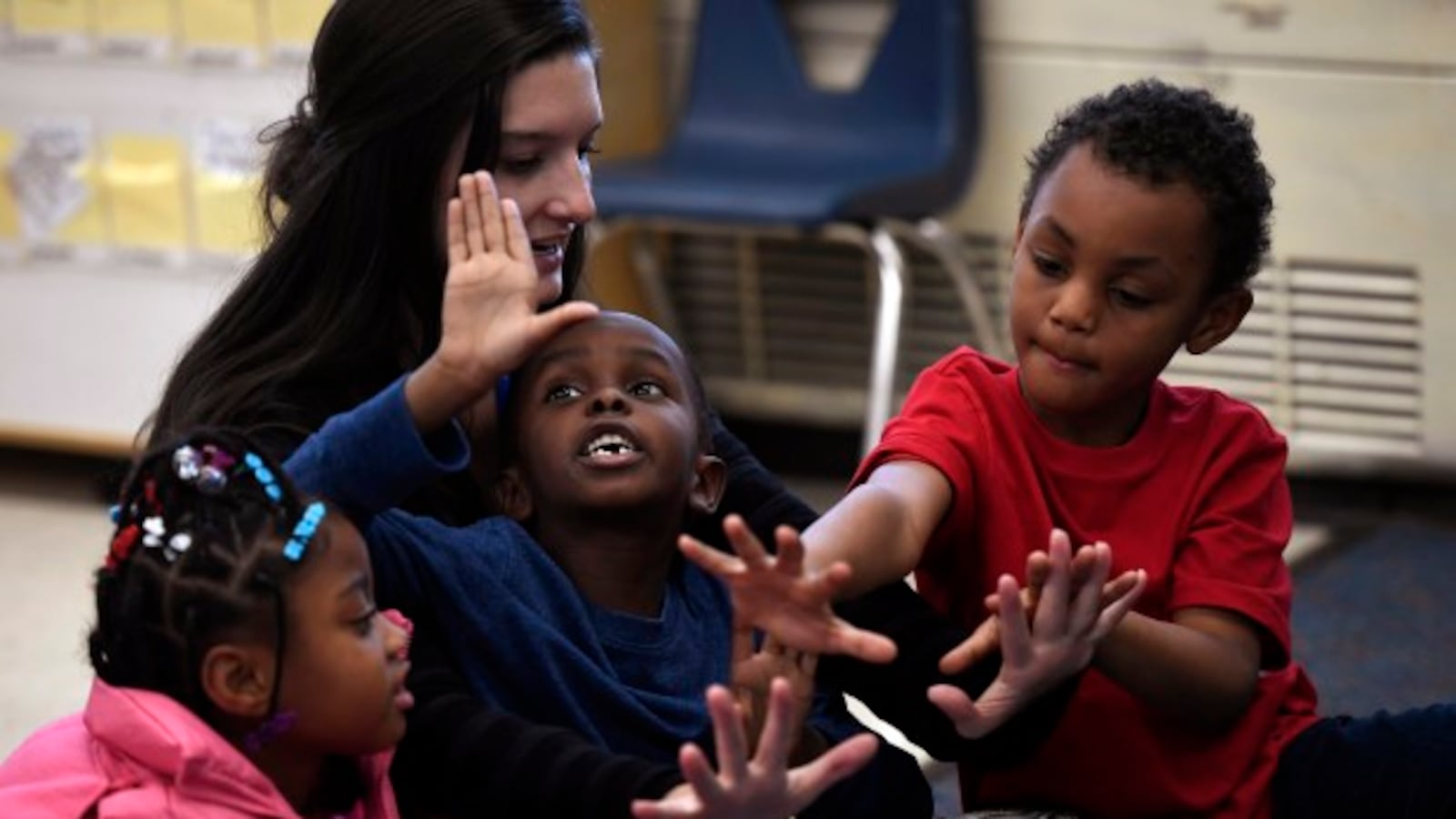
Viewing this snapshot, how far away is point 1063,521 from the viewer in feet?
5.69

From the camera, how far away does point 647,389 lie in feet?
5.57

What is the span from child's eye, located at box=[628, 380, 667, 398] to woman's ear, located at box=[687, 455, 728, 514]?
7cm

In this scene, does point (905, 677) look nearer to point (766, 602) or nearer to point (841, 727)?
point (841, 727)

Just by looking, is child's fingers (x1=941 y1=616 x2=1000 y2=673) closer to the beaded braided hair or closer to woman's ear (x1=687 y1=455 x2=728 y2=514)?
woman's ear (x1=687 y1=455 x2=728 y2=514)

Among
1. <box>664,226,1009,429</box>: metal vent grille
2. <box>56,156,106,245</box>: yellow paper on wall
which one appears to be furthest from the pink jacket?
<box>664,226,1009,429</box>: metal vent grille

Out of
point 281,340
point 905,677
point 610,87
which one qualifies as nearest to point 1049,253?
point 905,677

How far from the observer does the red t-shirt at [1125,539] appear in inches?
67.8

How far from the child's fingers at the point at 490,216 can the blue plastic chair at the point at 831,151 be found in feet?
7.16

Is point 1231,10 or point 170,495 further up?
point 170,495

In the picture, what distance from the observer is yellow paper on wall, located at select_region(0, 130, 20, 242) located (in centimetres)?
420

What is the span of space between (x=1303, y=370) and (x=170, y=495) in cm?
290

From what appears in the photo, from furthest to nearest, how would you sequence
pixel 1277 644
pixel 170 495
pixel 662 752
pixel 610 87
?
pixel 610 87, pixel 1277 644, pixel 662 752, pixel 170 495

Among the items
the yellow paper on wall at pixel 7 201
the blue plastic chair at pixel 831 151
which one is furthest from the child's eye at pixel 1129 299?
the yellow paper on wall at pixel 7 201

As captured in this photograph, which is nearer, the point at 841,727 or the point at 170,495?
the point at 170,495
